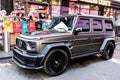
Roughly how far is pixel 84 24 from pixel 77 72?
1.70 metres

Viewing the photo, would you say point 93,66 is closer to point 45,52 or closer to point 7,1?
point 45,52

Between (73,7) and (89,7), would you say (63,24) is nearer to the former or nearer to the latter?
(73,7)

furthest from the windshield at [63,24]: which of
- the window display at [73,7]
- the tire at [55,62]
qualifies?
the window display at [73,7]

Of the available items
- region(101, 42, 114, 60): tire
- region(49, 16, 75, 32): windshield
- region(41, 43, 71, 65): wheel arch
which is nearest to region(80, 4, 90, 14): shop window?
region(101, 42, 114, 60): tire

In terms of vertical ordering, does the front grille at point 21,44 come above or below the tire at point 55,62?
above

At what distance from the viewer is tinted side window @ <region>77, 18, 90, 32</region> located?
5.82 metres

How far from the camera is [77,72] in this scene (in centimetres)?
558

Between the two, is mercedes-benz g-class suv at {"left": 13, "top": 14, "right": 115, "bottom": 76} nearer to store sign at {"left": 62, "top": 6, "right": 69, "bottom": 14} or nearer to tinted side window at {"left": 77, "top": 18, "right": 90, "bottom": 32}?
tinted side window at {"left": 77, "top": 18, "right": 90, "bottom": 32}

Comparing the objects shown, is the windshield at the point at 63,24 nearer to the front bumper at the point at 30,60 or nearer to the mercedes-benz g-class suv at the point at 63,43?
the mercedes-benz g-class suv at the point at 63,43

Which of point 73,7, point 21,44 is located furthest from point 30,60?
point 73,7

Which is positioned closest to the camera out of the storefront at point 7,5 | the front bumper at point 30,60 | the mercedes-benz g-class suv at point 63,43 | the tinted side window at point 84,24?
the front bumper at point 30,60

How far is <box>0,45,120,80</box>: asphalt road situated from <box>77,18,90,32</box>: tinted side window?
1.37m

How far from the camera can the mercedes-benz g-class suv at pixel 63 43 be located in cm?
479

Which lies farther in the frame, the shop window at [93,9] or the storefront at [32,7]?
the shop window at [93,9]
